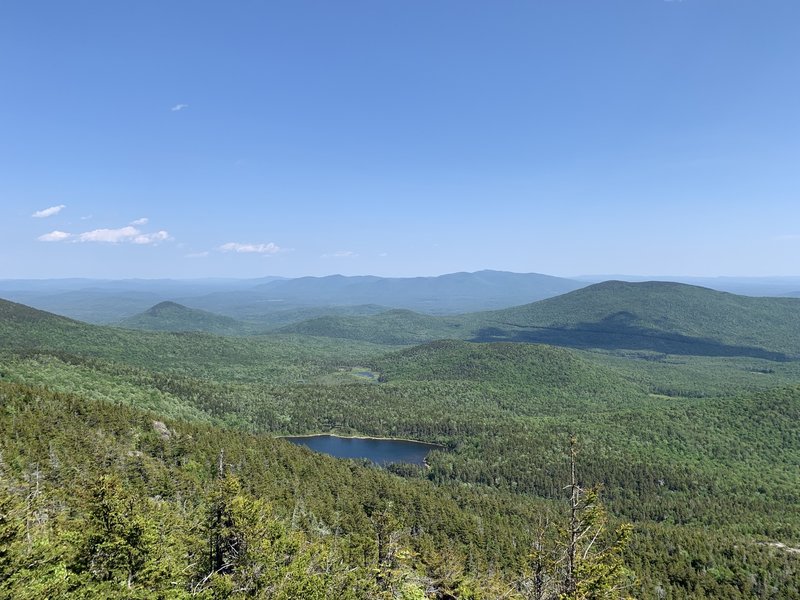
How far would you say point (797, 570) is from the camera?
319 ft

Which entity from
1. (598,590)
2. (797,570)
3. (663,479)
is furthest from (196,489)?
(663,479)

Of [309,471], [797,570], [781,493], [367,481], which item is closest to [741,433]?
[781,493]

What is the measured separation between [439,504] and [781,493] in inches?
4811

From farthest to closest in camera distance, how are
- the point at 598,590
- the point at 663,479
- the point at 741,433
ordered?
the point at 741,433 < the point at 663,479 < the point at 598,590

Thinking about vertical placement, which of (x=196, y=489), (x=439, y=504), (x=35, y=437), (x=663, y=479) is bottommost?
(x=663, y=479)

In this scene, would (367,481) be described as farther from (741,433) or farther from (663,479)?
(741,433)

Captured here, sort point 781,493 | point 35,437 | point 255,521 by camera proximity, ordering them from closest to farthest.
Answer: point 255,521 → point 35,437 → point 781,493

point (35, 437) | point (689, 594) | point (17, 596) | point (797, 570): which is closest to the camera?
point (17, 596)

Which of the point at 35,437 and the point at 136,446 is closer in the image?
the point at 35,437

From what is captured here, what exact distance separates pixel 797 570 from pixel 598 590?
393ft

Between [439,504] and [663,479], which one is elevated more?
[439,504]

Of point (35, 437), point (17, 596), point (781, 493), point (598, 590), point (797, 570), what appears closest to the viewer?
point (598, 590)

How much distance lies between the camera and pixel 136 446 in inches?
3743

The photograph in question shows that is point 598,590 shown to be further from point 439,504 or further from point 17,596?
point 439,504
